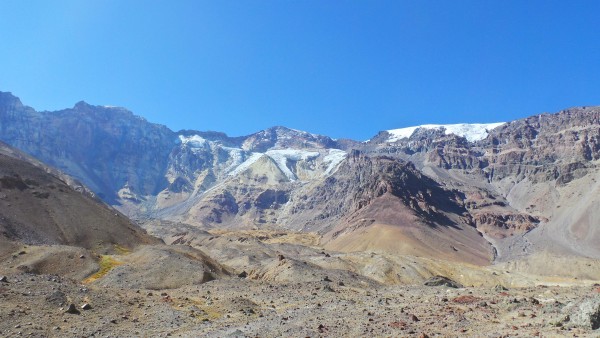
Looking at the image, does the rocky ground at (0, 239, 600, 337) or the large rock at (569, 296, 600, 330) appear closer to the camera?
the large rock at (569, 296, 600, 330)

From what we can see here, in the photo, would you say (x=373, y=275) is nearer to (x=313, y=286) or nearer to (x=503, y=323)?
(x=313, y=286)

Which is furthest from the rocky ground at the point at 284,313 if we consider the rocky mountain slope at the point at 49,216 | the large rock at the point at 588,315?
the rocky mountain slope at the point at 49,216

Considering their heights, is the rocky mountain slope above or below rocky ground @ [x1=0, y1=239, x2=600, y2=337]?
above

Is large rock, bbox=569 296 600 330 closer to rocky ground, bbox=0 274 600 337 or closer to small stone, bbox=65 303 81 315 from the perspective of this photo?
rocky ground, bbox=0 274 600 337

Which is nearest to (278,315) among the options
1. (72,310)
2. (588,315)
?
(72,310)

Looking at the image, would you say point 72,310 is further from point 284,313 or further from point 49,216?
point 49,216

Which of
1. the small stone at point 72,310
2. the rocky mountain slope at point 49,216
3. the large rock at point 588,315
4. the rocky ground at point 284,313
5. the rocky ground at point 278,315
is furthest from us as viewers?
the rocky mountain slope at point 49,216

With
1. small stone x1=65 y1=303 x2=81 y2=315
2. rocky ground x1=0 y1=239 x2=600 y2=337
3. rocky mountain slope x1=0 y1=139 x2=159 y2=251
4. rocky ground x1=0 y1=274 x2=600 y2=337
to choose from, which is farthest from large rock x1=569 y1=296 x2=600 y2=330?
rocky mountain slope x1=0 y1=139 x2=159 y2=251

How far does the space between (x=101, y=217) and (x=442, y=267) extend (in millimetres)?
119439

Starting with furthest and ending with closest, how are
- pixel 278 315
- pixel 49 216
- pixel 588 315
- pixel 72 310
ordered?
1. pixel 49 216
2. pixel 278 315
3. pixel 72 310
4. pixel 588 315

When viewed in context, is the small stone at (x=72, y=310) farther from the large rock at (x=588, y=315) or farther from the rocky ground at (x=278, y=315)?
the large rock at (x=588, y=315)

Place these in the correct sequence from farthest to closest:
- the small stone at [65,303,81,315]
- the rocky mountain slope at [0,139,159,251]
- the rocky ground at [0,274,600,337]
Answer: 1. the rocky mountain slope at [0,139,159,251]
2. the small stone at [65,303,81,315]
3. the rocky ground at [0,274,600,337]

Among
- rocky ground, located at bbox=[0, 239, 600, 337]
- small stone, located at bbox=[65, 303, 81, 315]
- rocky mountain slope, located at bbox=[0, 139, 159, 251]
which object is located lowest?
rocky ground, located at bbox=[0, 239, 600, 337]

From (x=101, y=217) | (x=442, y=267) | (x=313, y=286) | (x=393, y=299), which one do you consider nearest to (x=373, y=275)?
(x=442, y=267)
